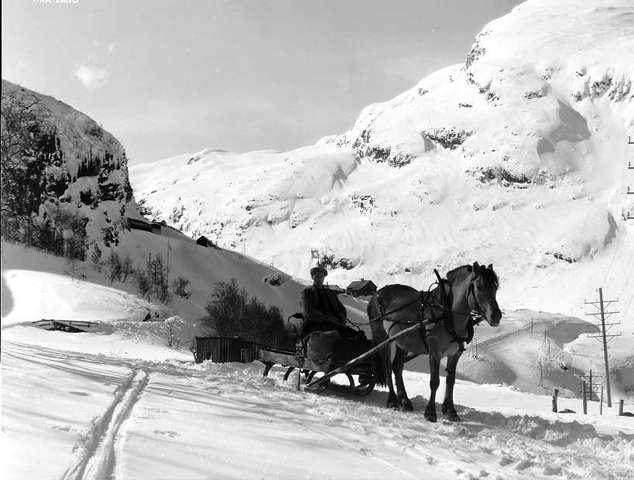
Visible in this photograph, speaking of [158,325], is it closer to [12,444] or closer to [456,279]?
[456,279]

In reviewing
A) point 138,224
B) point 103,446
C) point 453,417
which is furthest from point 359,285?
point 103,446

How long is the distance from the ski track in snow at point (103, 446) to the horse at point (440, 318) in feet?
12.4

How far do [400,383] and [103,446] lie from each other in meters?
6.11

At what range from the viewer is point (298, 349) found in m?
11.8

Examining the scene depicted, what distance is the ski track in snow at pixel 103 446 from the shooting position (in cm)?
423

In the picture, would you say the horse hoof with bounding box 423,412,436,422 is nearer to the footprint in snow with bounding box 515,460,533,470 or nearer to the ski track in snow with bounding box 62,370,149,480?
the footprint in snow with bounding box 515,460,533,470

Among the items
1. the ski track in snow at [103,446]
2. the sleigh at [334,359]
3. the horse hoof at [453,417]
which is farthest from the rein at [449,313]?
the ski track in snow at [103,446]

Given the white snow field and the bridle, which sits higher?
the bridle

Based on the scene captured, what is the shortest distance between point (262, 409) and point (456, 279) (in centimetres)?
367

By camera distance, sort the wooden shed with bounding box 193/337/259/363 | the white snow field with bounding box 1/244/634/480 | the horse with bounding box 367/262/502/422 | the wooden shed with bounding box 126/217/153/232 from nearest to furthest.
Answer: the white snow field with bounding box 1/244/634/480 → the horse with bounding box 367/262/502/422 → the wooden shed with bounding box 193/337/259/363 → the wooden shed with bounding box 126/217/153/232

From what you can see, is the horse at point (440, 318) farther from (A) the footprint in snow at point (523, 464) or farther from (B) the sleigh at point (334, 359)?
(A) the footprint in snow at point (523, 464)

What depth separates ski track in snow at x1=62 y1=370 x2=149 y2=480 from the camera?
423 cm

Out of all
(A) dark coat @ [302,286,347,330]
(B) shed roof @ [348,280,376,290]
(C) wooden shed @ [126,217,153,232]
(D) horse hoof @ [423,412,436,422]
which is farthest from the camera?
(B) shed roof @ [348,280,376,290]

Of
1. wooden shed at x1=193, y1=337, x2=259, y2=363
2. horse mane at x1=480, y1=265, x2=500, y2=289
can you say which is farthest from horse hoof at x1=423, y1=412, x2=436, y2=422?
wooden shed at x1=193, y1=337, x2=259, y2=363
